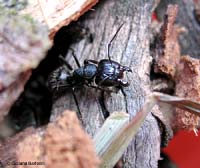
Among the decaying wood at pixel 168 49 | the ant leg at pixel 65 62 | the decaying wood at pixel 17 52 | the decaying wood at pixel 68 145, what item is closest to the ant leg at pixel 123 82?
the decaying wood at pixel 168 49

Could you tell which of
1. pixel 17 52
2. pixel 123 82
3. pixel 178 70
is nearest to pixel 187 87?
pixel 178 70

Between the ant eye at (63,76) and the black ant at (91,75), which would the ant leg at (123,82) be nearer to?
the black ant at (91,75)

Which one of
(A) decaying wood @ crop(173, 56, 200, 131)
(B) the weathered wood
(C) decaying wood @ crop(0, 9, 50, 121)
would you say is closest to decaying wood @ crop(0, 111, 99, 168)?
(C) decaying wood @ crop(0, 9, 50, 121)

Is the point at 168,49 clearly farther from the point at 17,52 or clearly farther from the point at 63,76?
the point at 17,52

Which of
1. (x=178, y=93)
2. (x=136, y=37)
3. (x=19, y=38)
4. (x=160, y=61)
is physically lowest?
(x=178, y=93)

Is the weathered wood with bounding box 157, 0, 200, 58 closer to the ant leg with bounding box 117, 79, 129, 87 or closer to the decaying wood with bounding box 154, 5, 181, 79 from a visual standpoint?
the decaying wood with bounding box 154, 5, 181, 79

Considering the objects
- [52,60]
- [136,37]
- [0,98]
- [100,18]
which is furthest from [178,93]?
[0,98]

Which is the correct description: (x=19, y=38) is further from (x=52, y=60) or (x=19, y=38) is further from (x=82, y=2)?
(x=52, y=60)
